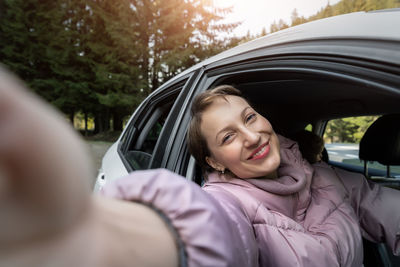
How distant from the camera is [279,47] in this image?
42.8 inches

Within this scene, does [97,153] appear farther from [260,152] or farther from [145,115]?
[260,152]

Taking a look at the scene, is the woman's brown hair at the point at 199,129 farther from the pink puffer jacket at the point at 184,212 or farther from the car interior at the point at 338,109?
the pink puffer jacket at the point at 184,212

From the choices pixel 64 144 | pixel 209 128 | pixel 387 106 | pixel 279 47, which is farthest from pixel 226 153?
pixel 387 106

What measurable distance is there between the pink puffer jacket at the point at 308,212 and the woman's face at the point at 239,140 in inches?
2.4

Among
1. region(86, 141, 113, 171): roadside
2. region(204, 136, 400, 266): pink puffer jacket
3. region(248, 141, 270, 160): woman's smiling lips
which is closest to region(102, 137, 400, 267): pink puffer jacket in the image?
region(204, 136, 400, 266): pink puffer jacket

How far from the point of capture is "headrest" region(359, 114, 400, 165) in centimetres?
210

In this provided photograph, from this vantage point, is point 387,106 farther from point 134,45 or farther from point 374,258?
point 134,45

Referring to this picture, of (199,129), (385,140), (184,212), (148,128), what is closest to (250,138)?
(199,129)

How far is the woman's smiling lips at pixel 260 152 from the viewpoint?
3.77ft

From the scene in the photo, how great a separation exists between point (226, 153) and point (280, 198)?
0.32 m

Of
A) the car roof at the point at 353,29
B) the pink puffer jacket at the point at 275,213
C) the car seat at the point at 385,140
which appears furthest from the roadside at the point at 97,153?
the car roof at the point at 353,29

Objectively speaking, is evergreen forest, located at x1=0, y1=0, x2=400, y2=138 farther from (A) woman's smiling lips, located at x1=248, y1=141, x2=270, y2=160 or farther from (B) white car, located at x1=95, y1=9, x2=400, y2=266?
(A) woman's smiling lips, located at x1=248, y1=141, x2=270, y2=160

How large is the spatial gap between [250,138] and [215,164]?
25 centimetres

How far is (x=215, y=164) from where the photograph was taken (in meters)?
1.27
